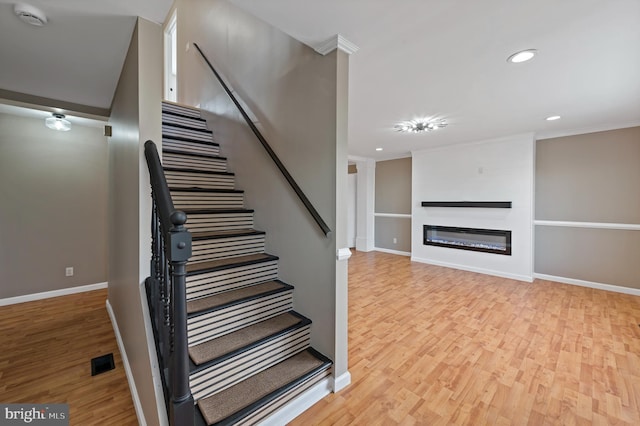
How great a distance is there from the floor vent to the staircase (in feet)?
3.78

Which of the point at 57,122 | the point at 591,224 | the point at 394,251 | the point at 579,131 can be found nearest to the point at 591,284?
the point at 591,224

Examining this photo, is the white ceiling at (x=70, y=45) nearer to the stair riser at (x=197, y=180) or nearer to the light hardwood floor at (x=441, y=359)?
the stair riser at (x=197, y=180)

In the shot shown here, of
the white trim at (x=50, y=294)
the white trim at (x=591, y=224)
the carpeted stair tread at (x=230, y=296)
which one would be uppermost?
the white trim at (x=591, y=224)

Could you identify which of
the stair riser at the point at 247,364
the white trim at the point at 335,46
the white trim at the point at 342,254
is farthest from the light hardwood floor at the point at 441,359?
the white trim at the point at 335,46

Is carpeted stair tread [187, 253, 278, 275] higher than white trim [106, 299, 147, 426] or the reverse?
higher

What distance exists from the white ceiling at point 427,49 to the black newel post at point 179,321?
4.24 feet

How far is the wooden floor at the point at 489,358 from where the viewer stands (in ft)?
5.41

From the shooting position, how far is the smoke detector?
1.36 m

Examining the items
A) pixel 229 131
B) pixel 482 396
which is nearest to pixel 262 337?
pixel 482 396

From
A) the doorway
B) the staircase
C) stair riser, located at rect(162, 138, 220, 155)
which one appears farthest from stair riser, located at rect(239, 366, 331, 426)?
the doorway

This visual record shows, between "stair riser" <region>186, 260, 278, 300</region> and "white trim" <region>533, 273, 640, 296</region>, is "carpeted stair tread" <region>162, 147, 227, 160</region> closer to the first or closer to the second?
"stair riser" <region>186, 260, 278, 300</region>

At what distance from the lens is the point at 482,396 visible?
178cm

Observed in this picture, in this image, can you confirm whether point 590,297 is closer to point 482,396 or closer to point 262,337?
point 482,396

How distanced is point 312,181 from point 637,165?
4.78 metres
